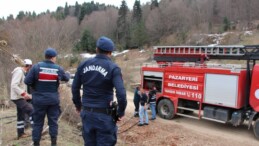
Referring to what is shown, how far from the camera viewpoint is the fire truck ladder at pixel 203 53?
10.8 meters

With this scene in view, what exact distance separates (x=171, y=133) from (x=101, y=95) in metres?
7.33

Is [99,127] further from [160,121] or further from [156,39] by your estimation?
[156,39]

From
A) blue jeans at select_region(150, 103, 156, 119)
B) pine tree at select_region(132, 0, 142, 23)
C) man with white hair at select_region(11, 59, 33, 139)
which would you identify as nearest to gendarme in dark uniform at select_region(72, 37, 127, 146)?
man with white hair at select_region(11, 59, 33, 139)

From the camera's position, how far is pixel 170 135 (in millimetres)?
10539

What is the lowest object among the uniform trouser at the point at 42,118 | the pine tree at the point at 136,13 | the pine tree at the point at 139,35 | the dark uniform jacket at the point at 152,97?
the dark uniform jacket at the point at 152,97

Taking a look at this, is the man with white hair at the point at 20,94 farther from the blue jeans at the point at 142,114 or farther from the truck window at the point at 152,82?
the truck window at the point at 152,82

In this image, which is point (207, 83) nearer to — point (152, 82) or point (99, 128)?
point (152, 82)

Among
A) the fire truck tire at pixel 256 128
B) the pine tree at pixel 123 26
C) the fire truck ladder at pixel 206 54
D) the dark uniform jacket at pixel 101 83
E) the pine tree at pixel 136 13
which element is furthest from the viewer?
the pine tree at pixel 136 13

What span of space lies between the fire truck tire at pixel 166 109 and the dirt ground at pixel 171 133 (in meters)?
0.29

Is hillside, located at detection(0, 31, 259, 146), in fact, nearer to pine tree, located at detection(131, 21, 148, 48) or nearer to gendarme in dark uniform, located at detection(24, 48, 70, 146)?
gendarme in dark uniform, located at detection(24, 48, 70, 146)

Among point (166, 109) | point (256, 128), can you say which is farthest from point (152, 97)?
point (256, 128)

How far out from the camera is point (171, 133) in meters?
10.8

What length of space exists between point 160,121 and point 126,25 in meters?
62.3

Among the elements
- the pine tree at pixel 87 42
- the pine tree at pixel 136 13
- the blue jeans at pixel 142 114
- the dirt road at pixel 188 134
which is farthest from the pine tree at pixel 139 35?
the blue jeans at pixel 142 114
